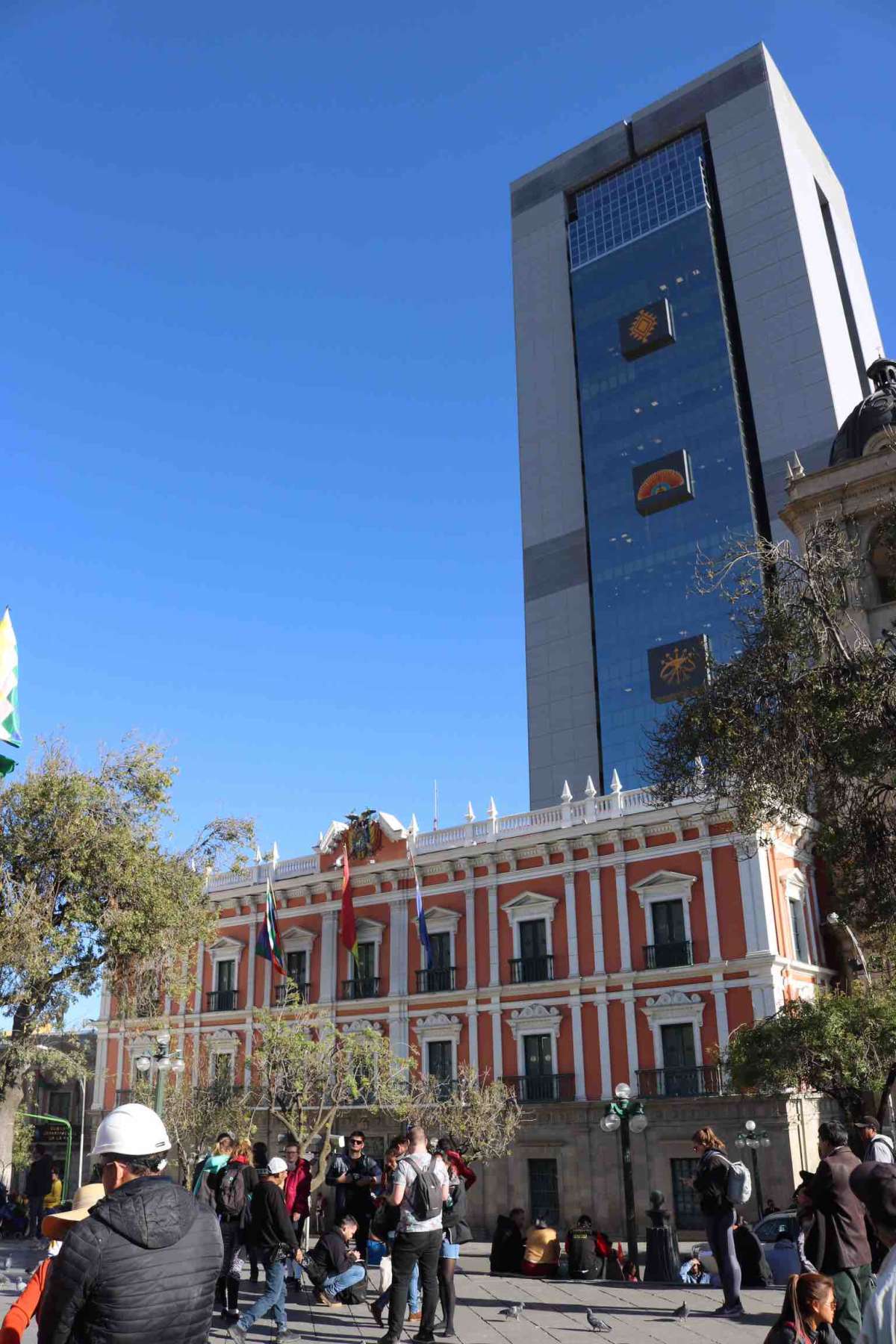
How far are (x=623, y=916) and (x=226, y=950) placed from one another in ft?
47.9

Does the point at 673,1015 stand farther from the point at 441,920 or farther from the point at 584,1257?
the point at 584,1257

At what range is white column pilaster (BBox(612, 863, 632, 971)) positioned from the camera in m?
30.7

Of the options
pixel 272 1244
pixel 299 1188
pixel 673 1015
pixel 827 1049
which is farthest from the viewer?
pixel 673 1015

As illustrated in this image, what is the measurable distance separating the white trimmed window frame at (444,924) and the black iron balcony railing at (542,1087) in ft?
13.3

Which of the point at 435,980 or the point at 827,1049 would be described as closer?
the point at 827,1049

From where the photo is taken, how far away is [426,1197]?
8.55 metres

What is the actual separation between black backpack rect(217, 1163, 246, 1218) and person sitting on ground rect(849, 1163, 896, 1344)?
6.83 meters

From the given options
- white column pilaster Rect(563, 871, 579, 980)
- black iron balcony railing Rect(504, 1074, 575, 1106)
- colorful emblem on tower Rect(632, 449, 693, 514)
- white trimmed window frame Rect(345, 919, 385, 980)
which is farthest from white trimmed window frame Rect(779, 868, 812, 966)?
colorful emblem on tower Rect(632, 449, 693, 514)

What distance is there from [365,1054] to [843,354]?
200 feet

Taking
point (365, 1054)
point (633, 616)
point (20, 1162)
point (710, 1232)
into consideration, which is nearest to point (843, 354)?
point (633, 616)

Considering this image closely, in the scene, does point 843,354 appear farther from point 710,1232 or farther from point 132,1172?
point 132,1172

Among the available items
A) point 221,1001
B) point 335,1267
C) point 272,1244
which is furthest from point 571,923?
point 272,1244

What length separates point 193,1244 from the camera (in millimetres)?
3543

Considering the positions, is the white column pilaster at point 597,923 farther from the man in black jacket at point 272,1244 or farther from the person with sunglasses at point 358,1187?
the man in black jacket at point 272,1244
